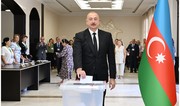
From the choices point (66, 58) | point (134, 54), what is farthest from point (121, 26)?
point (66, 58)

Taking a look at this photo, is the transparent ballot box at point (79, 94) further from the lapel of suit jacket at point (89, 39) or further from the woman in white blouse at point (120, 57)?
the woman in white blouse at point (120, 57)

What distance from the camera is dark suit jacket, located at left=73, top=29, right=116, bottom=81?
139 inches

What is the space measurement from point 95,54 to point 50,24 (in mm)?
15148

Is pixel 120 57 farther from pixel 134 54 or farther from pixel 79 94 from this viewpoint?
pixel 79 94

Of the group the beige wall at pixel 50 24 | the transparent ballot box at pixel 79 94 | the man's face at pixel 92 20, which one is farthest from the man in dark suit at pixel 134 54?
the transparent ballot box at pixel 79 94

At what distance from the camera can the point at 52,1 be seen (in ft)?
48.6

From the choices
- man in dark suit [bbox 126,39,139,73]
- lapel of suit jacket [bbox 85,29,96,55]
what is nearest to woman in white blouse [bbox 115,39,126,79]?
man in dark suit [bbox 126,39,139,73]

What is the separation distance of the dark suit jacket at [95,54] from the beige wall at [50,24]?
13361 millimetres

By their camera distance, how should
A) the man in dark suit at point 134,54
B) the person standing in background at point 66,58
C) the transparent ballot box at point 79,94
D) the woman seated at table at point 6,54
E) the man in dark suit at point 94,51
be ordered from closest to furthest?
the transparent ballot box at point 79,94 < the man in dark suit at point 94,51 < the woman seated at table at point 6,54 < the person standing in background at point 66,58 < the man in dark suit at point 134,54

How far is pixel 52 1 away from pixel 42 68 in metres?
5.79

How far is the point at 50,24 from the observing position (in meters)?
18.4

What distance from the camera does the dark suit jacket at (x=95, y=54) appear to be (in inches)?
139

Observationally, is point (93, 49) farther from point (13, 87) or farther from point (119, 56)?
point (119, 56)

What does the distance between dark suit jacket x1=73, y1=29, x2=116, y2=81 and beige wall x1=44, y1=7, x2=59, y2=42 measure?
1336 centimetres
